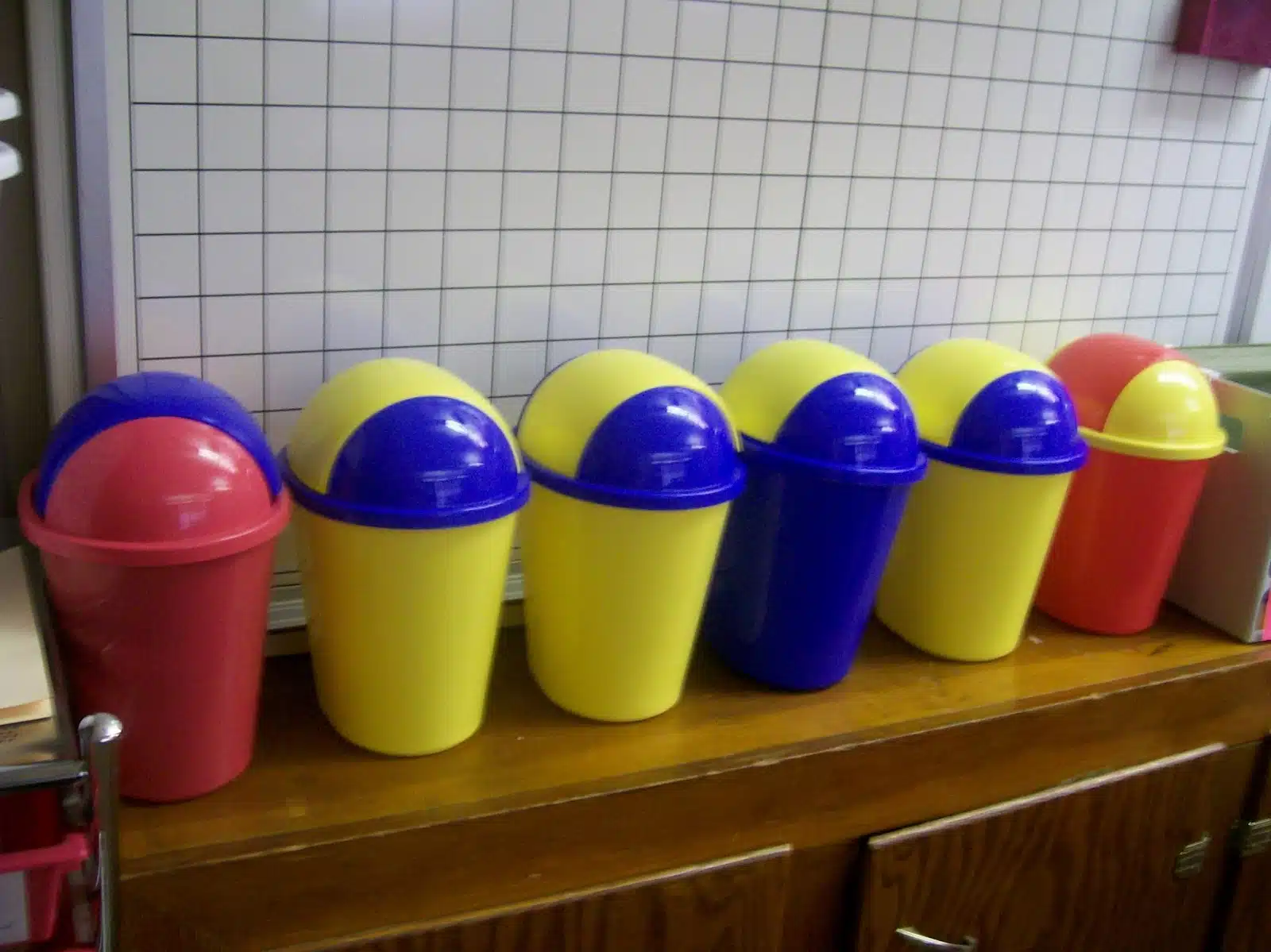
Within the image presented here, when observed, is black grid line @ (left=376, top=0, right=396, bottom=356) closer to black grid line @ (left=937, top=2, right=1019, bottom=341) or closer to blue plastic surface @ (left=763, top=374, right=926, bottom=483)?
blue plastic surface @ (left=763, top=374, right=926, bottom=483)

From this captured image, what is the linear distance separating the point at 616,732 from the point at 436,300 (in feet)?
1.66

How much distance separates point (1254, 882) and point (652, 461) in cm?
110

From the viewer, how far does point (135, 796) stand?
1031 millimetres

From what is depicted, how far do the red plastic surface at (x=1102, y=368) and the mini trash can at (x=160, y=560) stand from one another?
0.97 meters

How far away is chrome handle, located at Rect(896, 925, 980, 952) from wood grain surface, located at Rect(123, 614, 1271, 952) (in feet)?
0.26

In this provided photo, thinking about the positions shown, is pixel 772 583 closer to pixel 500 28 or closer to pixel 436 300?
pixel 436 300

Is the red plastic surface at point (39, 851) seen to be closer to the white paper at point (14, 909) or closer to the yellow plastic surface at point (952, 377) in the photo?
Answer: the white paper at point (14, 909)

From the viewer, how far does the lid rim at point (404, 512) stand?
1021mm

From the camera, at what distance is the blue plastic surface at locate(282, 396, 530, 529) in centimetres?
103

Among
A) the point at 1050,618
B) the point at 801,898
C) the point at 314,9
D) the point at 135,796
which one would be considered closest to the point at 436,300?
the point at 314,9

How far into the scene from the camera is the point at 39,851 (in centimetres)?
85

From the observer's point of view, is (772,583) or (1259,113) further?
(1259,113)

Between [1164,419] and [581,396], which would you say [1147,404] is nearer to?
[1164,419]

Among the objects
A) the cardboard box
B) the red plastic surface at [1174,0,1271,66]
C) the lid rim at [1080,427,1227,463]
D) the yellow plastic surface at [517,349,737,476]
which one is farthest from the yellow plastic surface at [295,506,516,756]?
Answer: the red plastic surface at [1174,0,1271,66]
